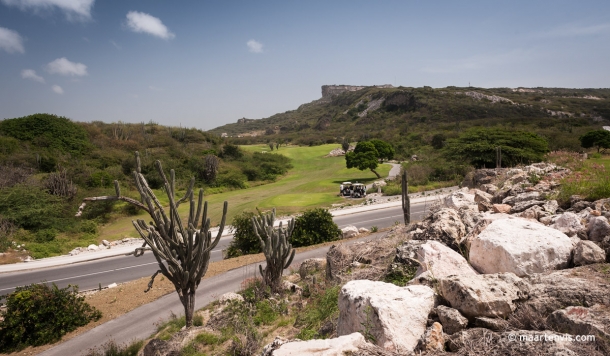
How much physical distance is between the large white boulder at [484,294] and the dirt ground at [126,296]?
11.0m

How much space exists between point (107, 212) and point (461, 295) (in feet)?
114

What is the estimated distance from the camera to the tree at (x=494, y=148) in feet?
104

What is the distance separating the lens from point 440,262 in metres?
5.27

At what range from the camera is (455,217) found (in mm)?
7391

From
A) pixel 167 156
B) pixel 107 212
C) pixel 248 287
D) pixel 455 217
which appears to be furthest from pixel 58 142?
pixel 455 217

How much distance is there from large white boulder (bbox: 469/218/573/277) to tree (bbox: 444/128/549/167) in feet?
96.7

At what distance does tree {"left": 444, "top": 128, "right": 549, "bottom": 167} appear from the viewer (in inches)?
1252

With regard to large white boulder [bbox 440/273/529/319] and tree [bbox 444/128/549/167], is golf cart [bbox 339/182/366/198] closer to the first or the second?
tree [bbox 444/128/549/167]

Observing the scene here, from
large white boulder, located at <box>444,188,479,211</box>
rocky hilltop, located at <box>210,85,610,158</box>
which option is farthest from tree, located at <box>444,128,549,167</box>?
rocky hilltop, located at <box>210,85,610,158</box>

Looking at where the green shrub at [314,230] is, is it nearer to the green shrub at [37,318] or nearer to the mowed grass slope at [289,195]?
the green shrub at [37,318]

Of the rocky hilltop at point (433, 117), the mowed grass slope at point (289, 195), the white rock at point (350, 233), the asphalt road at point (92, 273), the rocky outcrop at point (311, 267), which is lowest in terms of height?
the mowed grass slope at point (289, 195)

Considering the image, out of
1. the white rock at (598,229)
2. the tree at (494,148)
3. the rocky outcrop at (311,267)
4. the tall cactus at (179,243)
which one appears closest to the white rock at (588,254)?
the white rock at (598,229)

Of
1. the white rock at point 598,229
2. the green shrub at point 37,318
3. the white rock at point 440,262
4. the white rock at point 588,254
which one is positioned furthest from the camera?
the green shrub at point 37,318

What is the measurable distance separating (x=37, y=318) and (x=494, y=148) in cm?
3435
